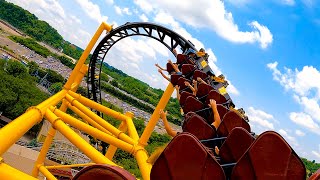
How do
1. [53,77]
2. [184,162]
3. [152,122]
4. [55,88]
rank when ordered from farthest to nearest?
[53,77], [55,88], [152,122], [184,162]

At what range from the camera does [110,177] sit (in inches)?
47.2

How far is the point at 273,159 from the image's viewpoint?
2062 millimetres

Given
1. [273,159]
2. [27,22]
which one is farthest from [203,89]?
[27,22]

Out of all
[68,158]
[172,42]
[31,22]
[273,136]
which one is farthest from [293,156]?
[31,22]

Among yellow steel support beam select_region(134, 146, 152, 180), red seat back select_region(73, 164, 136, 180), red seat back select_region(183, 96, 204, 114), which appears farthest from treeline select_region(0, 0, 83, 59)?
red seat back select_region(73, 164, 136, 180)

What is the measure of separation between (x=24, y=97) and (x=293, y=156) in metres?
34.7

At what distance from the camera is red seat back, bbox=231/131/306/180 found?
205cm

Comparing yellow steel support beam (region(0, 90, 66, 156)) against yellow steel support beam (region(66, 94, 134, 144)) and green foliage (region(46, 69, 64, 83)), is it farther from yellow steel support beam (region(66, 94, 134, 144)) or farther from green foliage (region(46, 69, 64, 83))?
green foliage (region(46, 69, 64, 83))

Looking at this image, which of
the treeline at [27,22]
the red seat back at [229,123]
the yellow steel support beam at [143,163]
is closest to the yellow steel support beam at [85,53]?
the yellow steel support beam at [143,163]

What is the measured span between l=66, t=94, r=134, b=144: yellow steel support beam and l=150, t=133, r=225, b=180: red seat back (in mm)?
5002

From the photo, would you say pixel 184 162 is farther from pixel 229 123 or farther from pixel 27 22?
pixel 27 22

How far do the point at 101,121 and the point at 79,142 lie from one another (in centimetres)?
310

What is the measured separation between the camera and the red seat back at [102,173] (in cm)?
117

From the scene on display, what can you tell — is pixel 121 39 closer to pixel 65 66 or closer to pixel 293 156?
pixel 293 156
